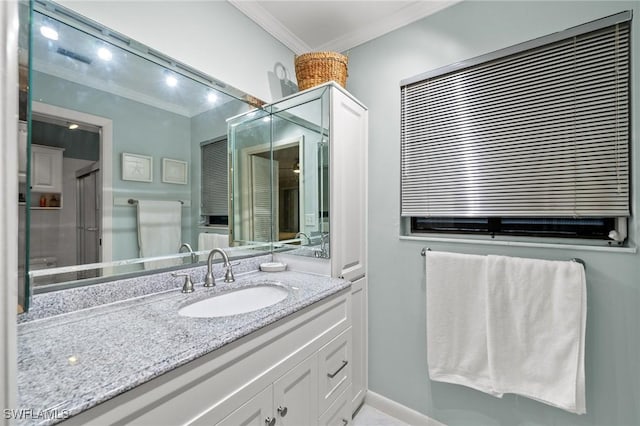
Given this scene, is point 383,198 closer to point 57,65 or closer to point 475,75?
point 475,75

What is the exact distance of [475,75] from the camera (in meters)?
1.50

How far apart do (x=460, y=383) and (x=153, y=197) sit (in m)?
1.79

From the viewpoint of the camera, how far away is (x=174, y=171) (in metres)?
1.32

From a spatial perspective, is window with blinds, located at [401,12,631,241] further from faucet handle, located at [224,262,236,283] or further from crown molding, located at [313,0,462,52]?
faucet handle, located at [224,262,236,283]

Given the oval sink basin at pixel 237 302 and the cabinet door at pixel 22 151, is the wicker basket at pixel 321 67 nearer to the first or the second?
the oval sink basin at pixel 237 302

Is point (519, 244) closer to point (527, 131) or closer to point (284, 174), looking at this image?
point (527, 131)

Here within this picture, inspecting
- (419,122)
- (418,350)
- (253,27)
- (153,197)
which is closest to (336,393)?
(418,350)

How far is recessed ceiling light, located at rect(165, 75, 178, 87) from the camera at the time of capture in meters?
1.29

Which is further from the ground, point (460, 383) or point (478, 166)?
point (478, 166)

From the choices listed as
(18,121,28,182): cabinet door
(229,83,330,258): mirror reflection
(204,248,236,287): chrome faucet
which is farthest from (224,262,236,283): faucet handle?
(18,121,28,182): cabinet door

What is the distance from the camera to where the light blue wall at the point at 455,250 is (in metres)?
1.18

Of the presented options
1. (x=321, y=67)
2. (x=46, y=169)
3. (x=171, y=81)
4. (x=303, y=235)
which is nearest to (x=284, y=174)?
(x=303, y=235)

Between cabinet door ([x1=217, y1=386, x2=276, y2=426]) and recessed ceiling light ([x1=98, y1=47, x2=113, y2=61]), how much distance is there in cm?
134

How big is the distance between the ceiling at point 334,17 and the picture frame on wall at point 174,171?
992mm
